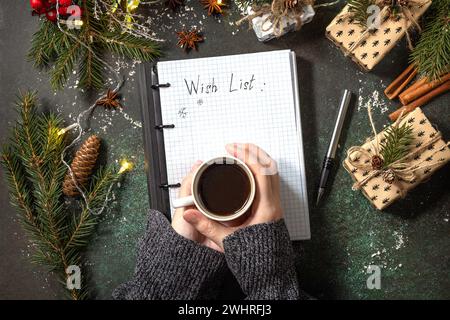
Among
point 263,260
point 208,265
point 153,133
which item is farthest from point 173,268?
point 153,133

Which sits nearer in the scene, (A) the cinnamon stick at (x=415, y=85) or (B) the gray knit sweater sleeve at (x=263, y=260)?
(B) the gray knit sweater sleeve at (x=263, y=260)

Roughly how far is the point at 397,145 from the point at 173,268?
1.55 feet

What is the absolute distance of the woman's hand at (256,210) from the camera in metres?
0.95

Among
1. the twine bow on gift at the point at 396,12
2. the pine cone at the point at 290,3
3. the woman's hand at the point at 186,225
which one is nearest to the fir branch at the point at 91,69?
the woman's hand at the point at 186,225

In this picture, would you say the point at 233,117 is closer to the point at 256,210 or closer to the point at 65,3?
the point at 256,210

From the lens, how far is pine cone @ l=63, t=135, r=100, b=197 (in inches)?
42.7

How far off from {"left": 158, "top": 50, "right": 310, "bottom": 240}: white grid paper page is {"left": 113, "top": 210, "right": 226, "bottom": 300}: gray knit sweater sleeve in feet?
0.40

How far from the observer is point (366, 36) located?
104 centimetres

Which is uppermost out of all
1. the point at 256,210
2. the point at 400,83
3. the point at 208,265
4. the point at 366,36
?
the point at 366,36

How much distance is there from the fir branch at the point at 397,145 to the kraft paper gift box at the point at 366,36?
137 mm

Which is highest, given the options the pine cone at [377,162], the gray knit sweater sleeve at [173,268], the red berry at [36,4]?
the red berry at [36,4]

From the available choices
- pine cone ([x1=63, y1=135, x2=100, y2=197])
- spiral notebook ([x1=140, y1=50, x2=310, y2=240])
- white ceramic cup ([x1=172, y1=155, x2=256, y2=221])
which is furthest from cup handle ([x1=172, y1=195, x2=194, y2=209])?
pine cone ([x1=63, y1=135, x2=100, y2=197])

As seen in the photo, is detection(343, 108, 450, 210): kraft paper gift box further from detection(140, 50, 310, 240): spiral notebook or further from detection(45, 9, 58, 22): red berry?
detection(45, 9, 58, 22): red berry

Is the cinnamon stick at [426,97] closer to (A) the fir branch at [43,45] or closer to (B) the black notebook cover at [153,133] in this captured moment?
(B) the black notebook cover at [153,133]
